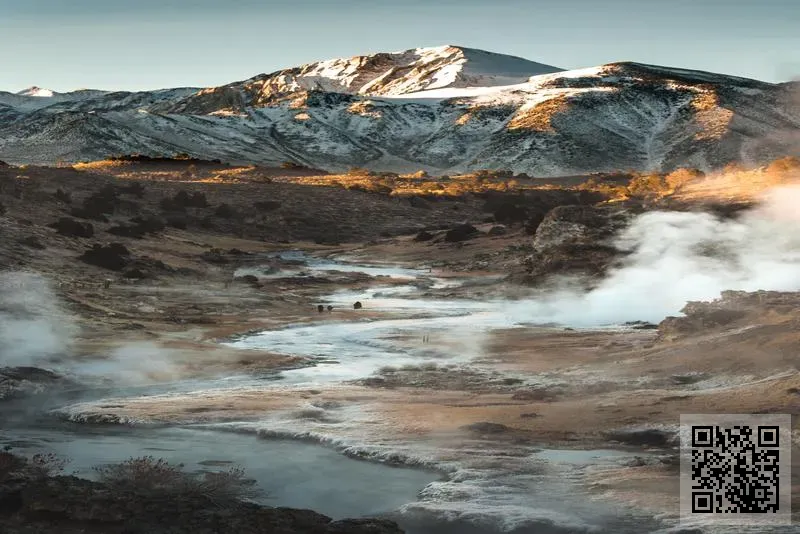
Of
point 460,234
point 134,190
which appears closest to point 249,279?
point 460,234

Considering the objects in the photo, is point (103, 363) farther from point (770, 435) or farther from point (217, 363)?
point (770, 435)

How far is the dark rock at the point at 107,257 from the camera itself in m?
31.7

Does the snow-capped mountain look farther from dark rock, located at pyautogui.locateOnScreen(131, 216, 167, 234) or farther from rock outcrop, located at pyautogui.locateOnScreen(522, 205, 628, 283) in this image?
rock outcrop, located at pyautogui.locateOnScreen(522, 205, 628, 283)

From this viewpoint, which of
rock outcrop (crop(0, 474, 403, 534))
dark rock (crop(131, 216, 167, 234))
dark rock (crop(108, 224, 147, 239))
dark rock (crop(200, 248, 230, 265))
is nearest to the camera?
rock outcrop (crop(0, 474, 403, 534))

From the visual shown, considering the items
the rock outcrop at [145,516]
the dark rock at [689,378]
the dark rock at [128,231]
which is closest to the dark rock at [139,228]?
the dark rock at [128,231]

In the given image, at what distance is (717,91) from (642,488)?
171 meters

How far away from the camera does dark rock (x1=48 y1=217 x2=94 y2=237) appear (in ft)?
118

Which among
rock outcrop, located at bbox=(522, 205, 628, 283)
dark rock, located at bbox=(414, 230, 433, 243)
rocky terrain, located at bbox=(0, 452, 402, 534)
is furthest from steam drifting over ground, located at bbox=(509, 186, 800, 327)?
dark rock, located at bbox=(414, 230, 433, 243)

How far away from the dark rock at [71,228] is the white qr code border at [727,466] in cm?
2663

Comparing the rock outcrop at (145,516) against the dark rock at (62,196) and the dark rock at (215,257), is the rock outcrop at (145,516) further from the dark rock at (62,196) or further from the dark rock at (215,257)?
the dark rock at (62,196)

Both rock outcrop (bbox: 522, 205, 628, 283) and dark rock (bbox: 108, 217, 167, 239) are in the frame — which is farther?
dark rock (bbox: 108, 217, 167, 239)

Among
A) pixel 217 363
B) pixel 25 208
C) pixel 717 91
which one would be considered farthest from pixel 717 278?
pixel 717 91

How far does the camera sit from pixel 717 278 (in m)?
28.0

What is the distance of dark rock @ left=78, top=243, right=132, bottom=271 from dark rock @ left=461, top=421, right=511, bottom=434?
63.2 feet
